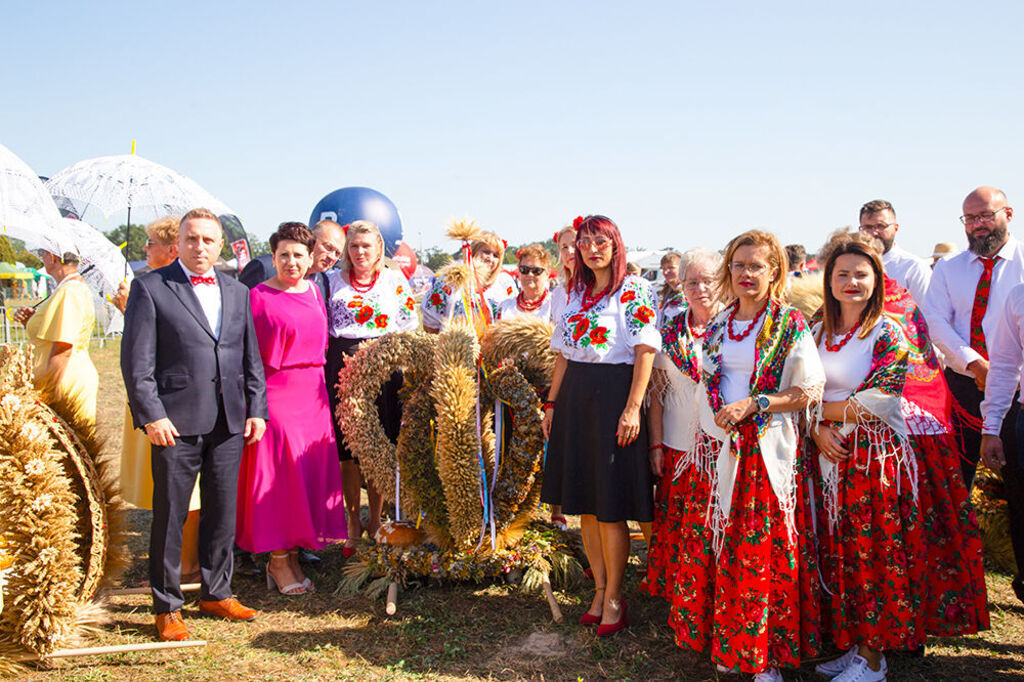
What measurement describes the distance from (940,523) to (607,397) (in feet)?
5.36

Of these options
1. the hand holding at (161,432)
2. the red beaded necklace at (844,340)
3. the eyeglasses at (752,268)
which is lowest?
the hand holding at (161,432)

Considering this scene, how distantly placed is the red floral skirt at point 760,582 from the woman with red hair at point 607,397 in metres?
0.63

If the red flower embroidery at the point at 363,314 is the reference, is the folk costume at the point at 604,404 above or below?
below

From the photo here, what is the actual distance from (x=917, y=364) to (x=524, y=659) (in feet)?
7.87

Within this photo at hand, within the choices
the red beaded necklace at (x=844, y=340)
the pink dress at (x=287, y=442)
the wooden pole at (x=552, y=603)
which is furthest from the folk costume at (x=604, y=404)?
the pink dress at (x=287, y=442)

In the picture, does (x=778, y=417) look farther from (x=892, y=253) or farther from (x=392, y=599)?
(x=892, y=253)

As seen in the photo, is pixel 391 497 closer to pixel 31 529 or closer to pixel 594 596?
pixel 594 596

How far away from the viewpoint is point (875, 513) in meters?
3.15

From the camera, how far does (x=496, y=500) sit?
4.41m

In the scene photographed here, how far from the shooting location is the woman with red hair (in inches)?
143

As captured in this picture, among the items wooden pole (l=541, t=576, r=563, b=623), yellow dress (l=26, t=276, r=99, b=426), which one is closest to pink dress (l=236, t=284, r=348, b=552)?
yellow dress (l=26, t=276, r=99, b=426)

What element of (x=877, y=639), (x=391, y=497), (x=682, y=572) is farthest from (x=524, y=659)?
(x=877, y=639)

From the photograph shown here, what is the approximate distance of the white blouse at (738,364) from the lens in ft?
10.6

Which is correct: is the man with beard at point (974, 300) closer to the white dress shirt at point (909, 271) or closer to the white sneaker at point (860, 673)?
the white dress shirt at point (909, 271)
